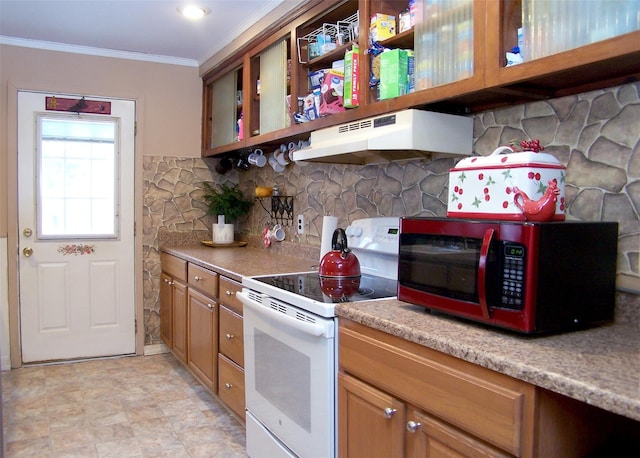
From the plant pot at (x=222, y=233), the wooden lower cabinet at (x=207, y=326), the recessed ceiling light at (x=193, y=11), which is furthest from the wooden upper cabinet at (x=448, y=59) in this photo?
the plant pot at (x=222, y=233)

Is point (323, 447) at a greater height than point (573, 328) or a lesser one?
lesser

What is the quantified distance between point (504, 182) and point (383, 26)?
946 mm

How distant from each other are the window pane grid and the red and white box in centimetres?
306

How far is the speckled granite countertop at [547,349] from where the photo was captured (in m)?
0.90

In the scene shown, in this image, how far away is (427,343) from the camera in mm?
1244

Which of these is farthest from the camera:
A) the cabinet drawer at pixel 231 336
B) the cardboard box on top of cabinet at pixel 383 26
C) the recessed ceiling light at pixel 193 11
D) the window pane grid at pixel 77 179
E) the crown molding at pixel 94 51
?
the window pane grid at pixel 77 179

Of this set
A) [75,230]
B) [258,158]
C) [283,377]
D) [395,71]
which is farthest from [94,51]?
[283,377]

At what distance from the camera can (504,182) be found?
4.44ft

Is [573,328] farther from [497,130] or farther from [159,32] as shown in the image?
[159,32]

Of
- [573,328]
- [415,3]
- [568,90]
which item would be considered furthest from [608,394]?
[415,3]

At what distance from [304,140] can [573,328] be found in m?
1.96

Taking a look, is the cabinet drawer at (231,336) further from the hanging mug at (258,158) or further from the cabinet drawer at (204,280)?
the hanging mug at (258,158)

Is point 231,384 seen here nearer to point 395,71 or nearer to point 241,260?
point 241,260

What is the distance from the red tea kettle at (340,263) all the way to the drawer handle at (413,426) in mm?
863
